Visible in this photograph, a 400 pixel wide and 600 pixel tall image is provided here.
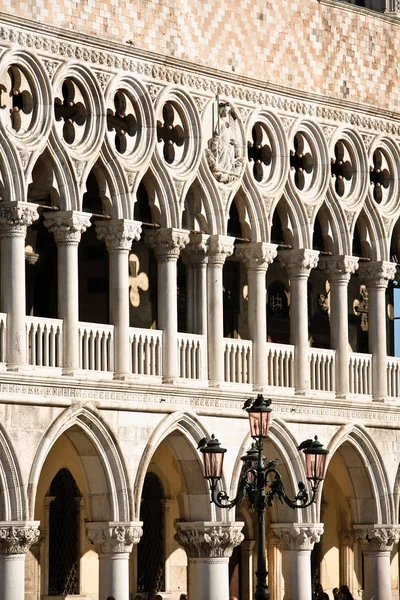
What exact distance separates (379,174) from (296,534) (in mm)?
5563

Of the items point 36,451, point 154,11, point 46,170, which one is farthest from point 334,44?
point 36,451

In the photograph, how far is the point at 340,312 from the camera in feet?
99.1

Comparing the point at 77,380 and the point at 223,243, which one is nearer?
the point at 77,380

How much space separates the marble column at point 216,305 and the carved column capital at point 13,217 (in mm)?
3648

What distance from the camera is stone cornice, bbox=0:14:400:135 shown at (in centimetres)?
2555

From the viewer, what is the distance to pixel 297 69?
29906 millimetres

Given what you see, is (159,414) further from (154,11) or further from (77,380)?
(154,11)

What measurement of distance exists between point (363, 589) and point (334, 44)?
313 inches

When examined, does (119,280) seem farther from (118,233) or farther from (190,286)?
(190,286)

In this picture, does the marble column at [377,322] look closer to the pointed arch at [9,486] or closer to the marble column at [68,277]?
the marble column at [68,277]

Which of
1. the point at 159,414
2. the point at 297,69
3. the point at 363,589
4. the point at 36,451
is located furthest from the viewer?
the point at 363,589

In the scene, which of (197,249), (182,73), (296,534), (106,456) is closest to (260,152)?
(197,249)

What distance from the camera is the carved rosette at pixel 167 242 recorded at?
2748cm

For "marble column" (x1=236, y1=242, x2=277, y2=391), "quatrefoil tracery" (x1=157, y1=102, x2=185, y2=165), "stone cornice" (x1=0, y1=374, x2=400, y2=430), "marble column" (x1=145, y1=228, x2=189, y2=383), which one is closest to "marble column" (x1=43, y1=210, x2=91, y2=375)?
"stone cornice" (x1=0, y1=374, x2=400, y2=430)
